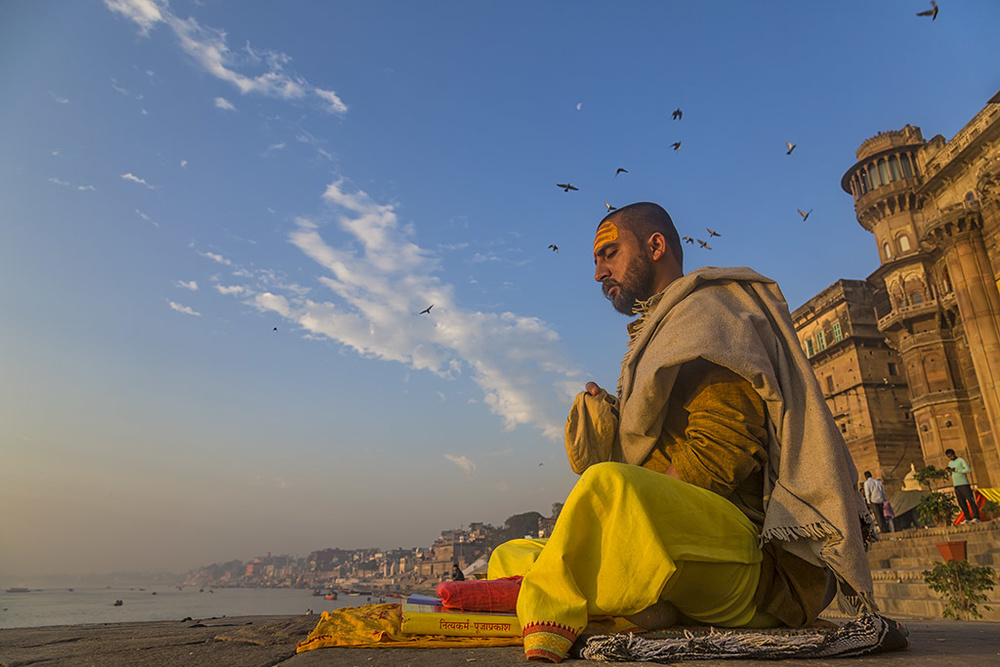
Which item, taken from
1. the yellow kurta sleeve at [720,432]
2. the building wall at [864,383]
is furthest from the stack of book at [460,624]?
the building wall at [864,383]

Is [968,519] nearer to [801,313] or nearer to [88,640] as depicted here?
[88,640]

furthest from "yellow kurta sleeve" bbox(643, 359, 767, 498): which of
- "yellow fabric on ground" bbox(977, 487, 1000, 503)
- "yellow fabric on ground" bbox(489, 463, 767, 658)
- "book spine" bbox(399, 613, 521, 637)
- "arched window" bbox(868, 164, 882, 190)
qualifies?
"arched window" bbox(868, 164, 882, 190)

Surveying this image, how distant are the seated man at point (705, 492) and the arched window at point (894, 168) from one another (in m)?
35.4

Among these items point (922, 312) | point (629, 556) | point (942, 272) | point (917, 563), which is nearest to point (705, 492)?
point (629, 556)

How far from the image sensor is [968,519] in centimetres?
1299

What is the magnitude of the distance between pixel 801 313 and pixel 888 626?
42028 mm

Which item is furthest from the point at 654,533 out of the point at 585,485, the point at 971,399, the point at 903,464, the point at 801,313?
the point at 801,313

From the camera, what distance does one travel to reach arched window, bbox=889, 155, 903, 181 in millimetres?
30634

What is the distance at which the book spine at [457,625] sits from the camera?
2158 millimetres

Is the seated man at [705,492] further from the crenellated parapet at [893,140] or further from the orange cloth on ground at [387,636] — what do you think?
the crenellated parapet at [893,140]

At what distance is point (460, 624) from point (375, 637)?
324 mm

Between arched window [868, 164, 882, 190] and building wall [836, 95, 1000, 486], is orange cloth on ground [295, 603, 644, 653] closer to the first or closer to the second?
building wall [836, 95, 1000, 486]

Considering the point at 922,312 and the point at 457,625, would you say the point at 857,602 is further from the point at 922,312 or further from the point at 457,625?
the point at 922,312

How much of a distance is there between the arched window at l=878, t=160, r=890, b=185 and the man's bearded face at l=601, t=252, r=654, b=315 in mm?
35049
